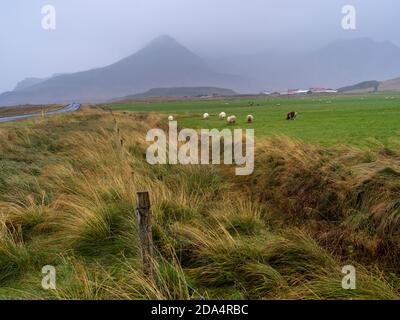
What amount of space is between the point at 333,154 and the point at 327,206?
2751 millimetres

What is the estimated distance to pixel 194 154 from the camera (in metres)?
10.6

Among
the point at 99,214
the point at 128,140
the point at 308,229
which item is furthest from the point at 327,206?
the point at 128,140

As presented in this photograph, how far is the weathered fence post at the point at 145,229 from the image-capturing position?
3.08 metres

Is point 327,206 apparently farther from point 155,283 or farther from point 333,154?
point 155,283

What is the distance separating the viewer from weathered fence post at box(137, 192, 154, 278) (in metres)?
3.08

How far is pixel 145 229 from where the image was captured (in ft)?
10.8

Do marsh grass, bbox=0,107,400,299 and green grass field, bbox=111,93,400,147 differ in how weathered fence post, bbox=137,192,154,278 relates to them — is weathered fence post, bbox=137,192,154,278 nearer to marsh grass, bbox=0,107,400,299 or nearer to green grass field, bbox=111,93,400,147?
marsh grass, bbox=0,107,400,299
